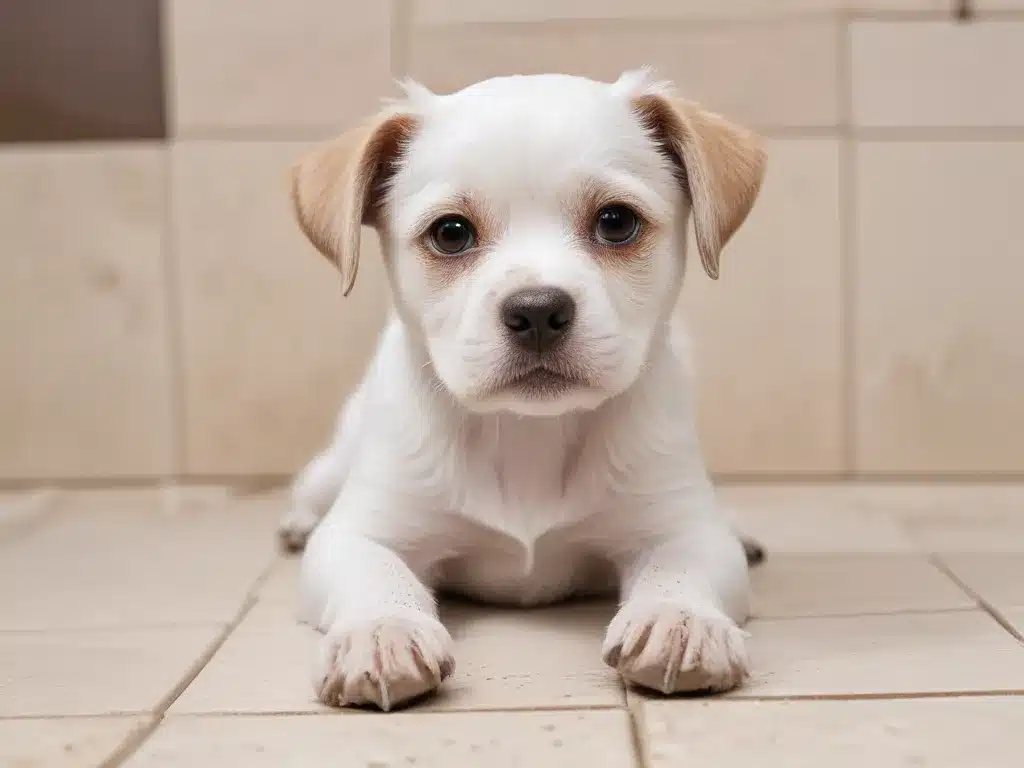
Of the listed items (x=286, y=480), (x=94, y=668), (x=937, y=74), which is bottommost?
(x=286, y=480)

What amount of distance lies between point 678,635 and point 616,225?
0.57 meters

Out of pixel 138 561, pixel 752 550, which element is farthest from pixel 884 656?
A: pixel 138 561

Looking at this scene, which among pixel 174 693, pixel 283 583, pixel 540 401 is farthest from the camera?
pixel 283 583

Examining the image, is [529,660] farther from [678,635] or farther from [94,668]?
[94,668]

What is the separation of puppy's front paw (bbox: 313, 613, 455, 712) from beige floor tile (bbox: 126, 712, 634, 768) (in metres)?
0.03

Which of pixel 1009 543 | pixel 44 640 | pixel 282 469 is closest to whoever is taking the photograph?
pixel 44 640

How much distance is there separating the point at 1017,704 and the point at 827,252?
5.97 ft

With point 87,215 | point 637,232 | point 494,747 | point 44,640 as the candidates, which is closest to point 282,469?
point 87,215

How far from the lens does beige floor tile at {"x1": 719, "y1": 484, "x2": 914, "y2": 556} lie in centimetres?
229

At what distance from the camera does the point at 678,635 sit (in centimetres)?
137

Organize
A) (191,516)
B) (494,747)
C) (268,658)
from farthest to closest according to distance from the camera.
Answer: (191,516) < (268,658) < (494,747)

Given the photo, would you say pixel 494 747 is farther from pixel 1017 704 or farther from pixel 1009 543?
pixel 1009 543

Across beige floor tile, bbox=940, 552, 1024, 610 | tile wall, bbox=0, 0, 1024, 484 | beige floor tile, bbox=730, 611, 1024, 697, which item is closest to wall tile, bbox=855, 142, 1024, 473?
tile wall, bbox=0, 0, 1024, 484

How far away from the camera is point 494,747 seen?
4.03 ft
